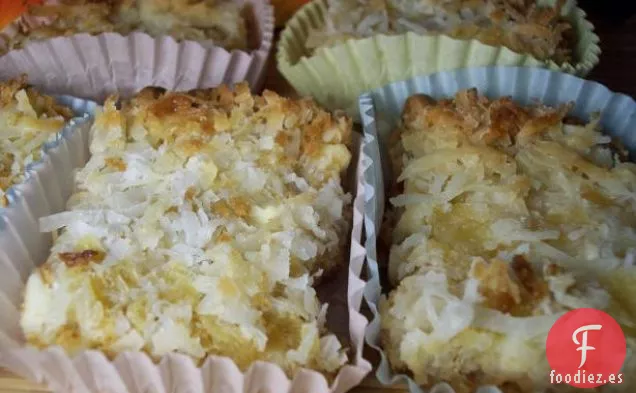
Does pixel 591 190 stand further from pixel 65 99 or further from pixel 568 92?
pixel 65 99

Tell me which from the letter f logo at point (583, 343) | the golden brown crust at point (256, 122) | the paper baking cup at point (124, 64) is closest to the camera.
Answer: the letter f logo at point (583, 343)

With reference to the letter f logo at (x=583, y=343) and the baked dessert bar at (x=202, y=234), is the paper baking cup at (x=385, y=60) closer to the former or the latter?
the baked dessert bar at (x=202, y=234)

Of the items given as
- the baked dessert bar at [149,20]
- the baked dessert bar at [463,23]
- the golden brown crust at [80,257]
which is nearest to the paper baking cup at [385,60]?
the baked dessert bar at [463,23]

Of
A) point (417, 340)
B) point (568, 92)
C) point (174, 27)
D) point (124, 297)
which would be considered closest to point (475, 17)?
point (568, 92)

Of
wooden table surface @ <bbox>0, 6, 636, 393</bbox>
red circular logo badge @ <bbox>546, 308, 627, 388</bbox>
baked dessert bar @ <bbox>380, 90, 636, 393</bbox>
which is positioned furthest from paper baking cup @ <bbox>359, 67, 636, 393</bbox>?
red circular logo badge @ <bbox>546, 308, 627, 388</bbox>

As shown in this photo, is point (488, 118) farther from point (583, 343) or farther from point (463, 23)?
point (583, 343)

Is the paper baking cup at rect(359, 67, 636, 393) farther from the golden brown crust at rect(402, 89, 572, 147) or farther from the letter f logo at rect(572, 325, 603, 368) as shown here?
the letter f logo at rect(572, 325, 603, 368)

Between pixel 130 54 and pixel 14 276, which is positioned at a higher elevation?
pixel 130 54
